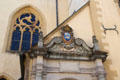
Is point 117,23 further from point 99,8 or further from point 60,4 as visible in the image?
point 60,4

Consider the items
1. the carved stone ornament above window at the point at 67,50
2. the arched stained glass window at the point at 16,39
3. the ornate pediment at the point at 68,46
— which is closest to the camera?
the carved stone ornament above window at the point at 67,50

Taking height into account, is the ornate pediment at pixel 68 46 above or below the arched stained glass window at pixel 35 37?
below

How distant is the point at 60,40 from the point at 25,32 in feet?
17.6

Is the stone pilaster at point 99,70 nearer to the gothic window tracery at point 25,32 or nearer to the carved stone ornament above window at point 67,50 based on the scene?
the carved stone ornament above window at point 67,50

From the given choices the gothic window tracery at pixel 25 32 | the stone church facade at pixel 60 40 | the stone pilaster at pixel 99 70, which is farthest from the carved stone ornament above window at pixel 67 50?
the gothic window tracery at pixel 25 32

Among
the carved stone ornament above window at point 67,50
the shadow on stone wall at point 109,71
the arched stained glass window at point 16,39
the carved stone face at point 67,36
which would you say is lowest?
the shadow on stone wall at point 109,71

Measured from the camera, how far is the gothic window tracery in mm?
10571

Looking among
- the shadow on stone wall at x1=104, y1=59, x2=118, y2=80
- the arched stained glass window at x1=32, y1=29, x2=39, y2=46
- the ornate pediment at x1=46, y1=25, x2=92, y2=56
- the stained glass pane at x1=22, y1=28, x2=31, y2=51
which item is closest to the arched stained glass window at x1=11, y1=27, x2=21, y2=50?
the stained glass pane at x1=22, y1=28, x2=31, y2=51

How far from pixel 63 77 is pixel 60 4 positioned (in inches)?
314

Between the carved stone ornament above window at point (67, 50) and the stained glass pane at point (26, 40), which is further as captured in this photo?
the stained glass pane at point (26, 40)

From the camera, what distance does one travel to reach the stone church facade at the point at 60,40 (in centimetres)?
590

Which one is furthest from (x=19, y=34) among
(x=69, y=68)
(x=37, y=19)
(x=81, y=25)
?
(x=69, y=68)

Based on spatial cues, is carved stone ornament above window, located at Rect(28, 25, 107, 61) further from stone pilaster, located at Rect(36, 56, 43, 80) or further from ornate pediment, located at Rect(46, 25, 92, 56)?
stone pilaster, located at Rect(36, 56, 43, 80)

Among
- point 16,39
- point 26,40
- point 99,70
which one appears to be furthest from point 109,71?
point 16,39
